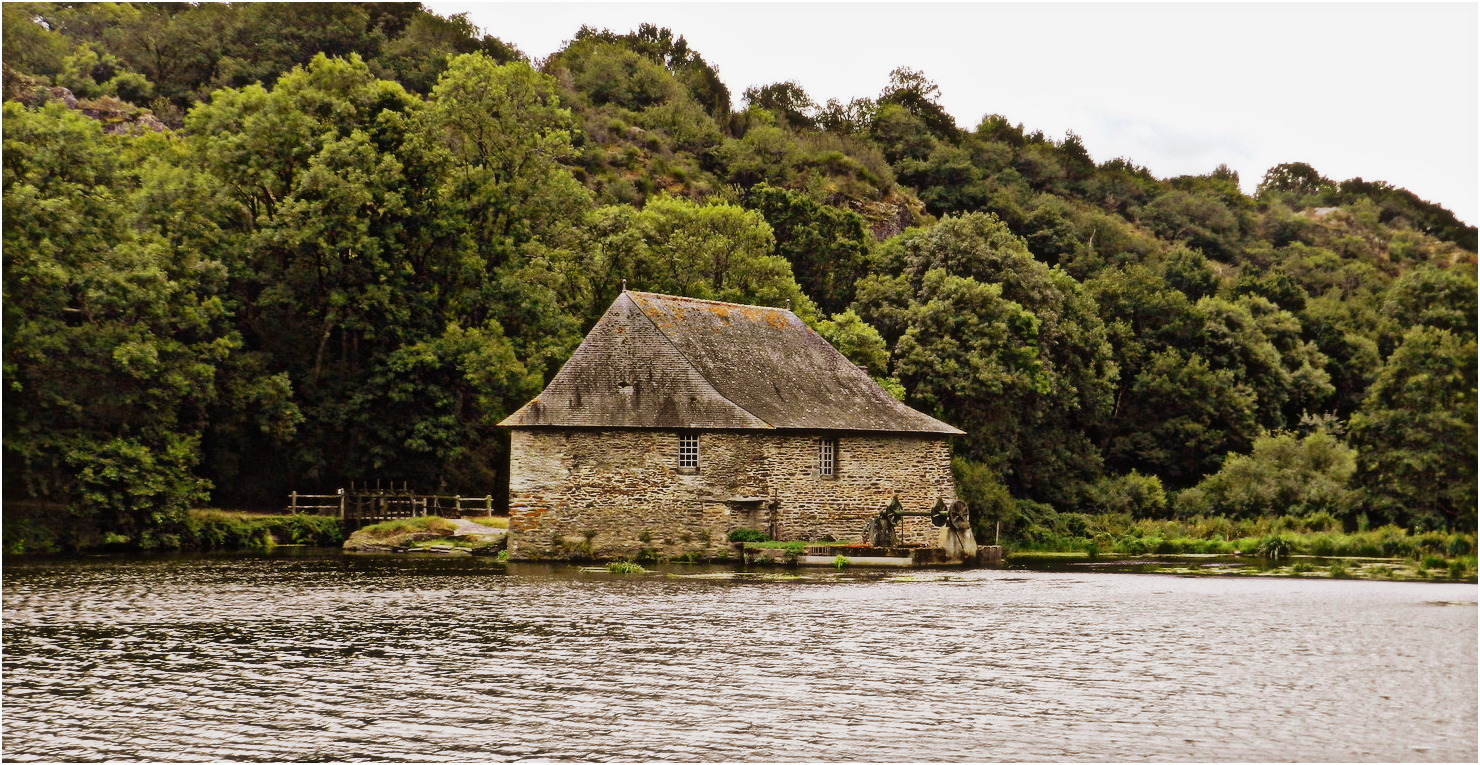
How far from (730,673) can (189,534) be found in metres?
29.3

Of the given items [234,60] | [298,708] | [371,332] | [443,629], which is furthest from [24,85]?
[298,708]

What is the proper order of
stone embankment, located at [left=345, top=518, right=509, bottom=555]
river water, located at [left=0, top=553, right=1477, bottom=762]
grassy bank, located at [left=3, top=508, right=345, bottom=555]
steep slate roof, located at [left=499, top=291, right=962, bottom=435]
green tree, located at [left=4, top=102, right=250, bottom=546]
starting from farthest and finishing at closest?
stone embankment, located at [left=345, top=518, right=509, bottom=555], grassy bank, located at [left=3, top=508, right=345, bottom=555], green tree, located at [left=4, top=102, right=250, bottom=546], steep slate roof, located at [left=499, top=291, right=962, bottom=435], river water, located at [left=0, top=553, right=1477, bottom=762]

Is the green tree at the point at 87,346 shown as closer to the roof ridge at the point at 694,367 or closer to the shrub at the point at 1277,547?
the roof ridge at the point at 694,367

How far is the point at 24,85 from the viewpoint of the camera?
6812 centimetres

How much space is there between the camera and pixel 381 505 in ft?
150

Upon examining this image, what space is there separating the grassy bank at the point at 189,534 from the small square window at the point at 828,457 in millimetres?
17400

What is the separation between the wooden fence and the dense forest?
1475mm

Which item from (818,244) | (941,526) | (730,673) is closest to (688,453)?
(941,526)

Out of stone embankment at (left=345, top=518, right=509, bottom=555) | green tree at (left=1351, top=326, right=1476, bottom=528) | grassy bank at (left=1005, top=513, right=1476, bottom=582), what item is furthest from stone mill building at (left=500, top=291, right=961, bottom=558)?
green tree at (left=1351, top=326, right=1476, bottom=528)

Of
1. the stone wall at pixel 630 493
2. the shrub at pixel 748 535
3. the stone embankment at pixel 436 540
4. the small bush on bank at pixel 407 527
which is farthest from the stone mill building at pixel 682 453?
the small bush on bank at pixel 407 527

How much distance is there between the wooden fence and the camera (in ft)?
149

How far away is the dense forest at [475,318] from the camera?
3822 cm

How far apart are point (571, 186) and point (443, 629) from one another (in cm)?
3302

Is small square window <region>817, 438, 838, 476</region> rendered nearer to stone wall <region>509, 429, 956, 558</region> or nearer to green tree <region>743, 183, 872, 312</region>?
stone wall <region>509, 429, 956, 558</region>
